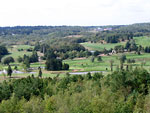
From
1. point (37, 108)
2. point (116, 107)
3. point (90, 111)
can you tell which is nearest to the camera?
point (90, 111)

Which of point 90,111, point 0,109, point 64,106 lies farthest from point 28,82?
point 90,111

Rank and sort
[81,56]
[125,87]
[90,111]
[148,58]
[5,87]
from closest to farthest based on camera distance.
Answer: [90,111]
[125,87]
[5,87]
[148,58]
[81,56]

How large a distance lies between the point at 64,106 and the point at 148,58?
253 feet

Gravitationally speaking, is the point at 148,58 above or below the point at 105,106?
below

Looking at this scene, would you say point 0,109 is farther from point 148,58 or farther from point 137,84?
point 148,58

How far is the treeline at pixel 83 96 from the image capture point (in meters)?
23.2

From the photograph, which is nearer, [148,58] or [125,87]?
[125,87]

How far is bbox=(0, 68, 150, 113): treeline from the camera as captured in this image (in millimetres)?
23170

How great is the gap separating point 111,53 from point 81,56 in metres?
16.7

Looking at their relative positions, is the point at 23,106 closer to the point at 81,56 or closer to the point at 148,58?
the point at 148,58

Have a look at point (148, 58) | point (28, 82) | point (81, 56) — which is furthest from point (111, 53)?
point (28, 82)

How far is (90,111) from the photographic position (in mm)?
21672

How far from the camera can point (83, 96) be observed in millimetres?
29297

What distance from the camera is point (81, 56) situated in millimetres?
112438
